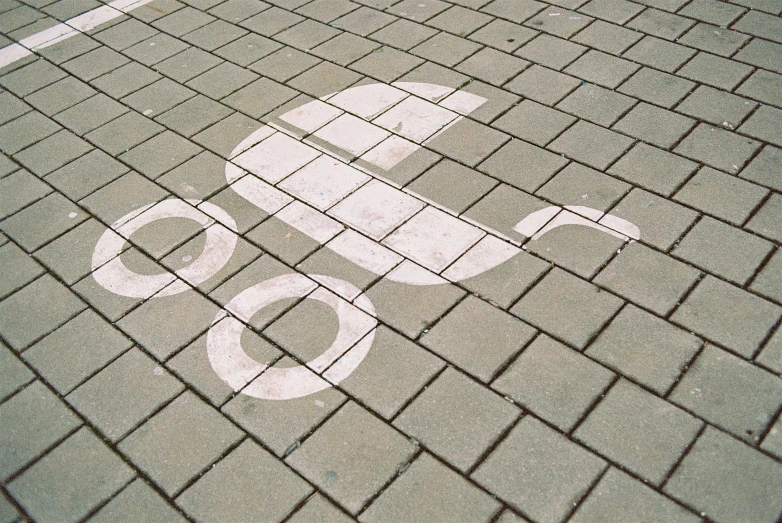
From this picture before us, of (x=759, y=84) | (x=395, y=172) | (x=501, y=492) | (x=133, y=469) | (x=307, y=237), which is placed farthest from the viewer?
(x=759, y=84)

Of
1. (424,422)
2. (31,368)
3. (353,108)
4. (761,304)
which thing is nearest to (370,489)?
(424,422)

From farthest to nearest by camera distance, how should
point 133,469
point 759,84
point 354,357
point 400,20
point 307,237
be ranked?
point 400,20 → point 759,84 → point 307,237 → point 354,357 → point 133,469

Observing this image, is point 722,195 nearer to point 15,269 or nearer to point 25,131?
point 15,269

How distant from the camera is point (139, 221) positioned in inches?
152

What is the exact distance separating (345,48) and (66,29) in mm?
2442

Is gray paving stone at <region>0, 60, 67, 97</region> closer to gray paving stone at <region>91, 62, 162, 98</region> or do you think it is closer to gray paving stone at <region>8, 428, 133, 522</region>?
gray paving stone at <region>91, 62, 162, 98</region>

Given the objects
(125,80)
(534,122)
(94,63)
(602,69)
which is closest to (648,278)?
(534,122)

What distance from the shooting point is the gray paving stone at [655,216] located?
3.48 metres

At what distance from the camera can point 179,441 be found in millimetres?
2850

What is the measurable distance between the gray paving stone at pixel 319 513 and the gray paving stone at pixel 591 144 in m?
2.39

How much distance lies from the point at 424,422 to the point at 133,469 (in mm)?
1177

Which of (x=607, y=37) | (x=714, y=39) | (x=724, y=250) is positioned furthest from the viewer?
(x=607, y=37)

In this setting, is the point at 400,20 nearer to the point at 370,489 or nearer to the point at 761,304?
the point at 761,304

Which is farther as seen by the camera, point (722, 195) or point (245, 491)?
point (722, 195)
